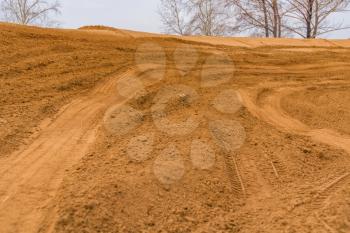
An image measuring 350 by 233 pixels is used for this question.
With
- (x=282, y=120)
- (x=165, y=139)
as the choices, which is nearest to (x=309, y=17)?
(x=282, y=120)

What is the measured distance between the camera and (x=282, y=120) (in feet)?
19.5

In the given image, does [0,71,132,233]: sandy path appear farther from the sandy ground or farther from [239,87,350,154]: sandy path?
[239,87,350,154]: sandy path

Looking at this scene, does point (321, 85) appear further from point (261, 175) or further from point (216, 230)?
point (216, 230)

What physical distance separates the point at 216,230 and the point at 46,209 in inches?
56.7

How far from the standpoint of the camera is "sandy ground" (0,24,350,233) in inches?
150

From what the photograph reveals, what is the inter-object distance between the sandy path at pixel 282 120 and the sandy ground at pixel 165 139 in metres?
0.03

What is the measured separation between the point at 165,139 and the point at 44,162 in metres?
1.33

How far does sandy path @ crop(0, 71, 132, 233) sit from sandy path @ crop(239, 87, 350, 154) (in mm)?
1858

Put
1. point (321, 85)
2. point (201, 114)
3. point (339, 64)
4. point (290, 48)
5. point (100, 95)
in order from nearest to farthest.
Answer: point (201, 114)
point (100, 95)
point (321, 85)
point (339, 64)
point (290, 48)

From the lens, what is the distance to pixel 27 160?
462 cm

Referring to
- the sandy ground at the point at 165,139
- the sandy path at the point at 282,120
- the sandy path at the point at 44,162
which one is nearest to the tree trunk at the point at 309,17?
the sandy ground at the point at 165,139

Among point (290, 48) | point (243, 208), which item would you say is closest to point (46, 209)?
point (243, 208)

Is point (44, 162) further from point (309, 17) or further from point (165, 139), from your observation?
point (309, 17)

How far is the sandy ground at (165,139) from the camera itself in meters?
3.80
